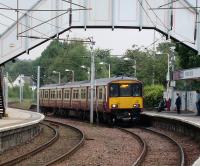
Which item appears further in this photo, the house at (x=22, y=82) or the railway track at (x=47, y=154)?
the house at (x=22, y=82)

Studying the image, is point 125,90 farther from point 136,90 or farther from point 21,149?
point 21,149

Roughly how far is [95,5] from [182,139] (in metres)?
6.63

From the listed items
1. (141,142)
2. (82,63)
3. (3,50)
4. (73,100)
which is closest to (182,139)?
(141,142)

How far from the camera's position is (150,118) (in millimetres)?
34375

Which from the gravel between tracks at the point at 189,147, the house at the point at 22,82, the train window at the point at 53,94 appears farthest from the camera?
the house at the point at 22,82

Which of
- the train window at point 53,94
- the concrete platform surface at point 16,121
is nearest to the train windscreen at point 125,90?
the concrete platform surface at point 16,121

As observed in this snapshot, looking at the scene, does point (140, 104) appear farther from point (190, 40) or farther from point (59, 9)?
point (59, 9)

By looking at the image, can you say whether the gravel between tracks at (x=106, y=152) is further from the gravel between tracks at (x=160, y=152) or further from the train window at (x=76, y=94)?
the train window at (x=76, y=94)

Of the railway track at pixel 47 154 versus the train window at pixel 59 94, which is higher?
the train window at pixel 59 94

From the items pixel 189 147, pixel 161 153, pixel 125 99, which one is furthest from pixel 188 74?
pixel 161 153

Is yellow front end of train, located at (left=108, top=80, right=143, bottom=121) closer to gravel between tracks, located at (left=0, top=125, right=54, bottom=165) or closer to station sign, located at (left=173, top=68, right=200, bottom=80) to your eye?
station sign, located at (left=173, top=68, right=200, bottom=80)

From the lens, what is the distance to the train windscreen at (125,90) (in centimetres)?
3241

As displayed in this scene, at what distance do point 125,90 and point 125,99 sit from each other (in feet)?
1.62

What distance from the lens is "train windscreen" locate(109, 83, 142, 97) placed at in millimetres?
32406
